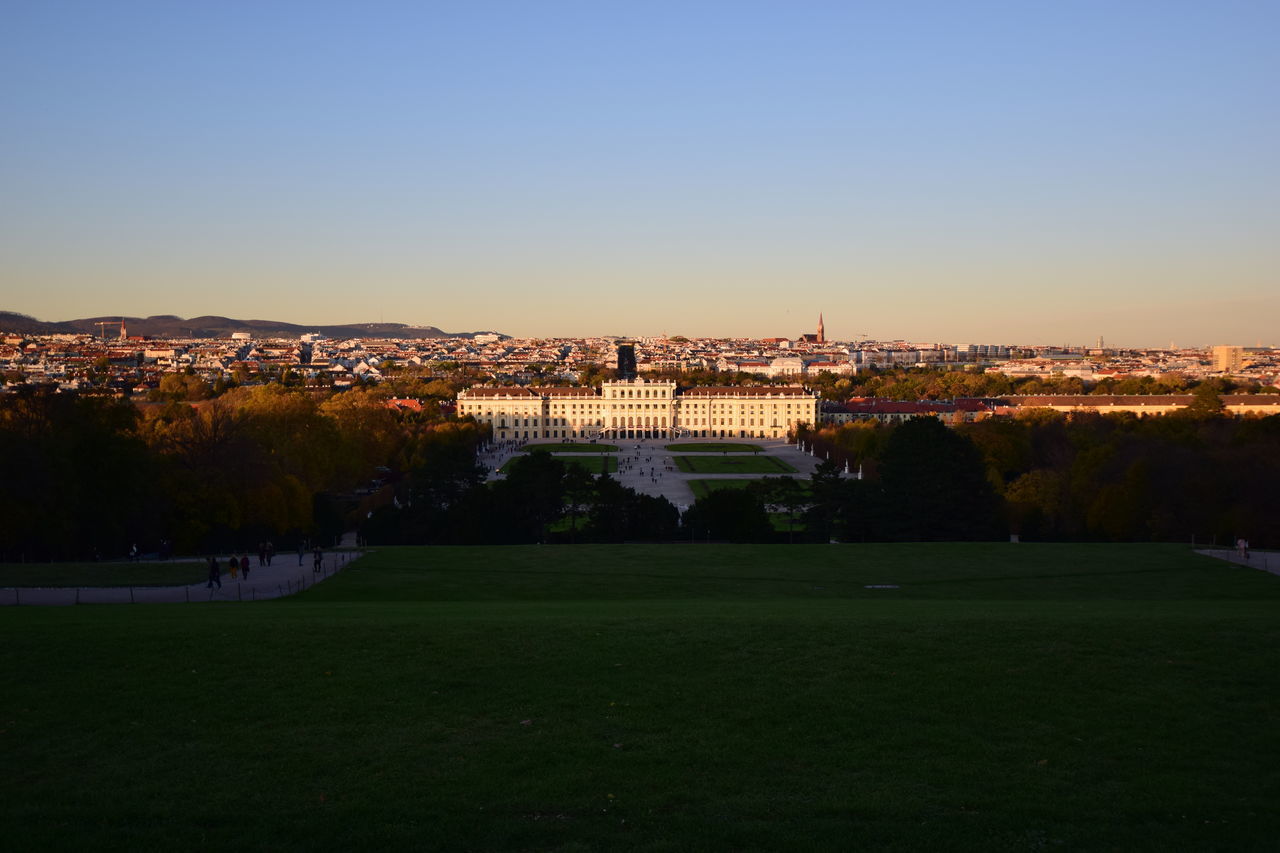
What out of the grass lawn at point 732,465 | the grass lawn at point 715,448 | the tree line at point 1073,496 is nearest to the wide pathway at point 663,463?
the grass lawn at point 715,448

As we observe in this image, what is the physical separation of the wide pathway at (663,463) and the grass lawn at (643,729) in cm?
3053

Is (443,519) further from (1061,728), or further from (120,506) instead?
(1061,728)

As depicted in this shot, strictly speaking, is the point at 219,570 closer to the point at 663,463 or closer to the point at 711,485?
the point at 711,485

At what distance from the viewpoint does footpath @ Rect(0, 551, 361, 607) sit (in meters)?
16.2

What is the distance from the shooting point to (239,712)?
8.38m

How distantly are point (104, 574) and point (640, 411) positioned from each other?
306 feet

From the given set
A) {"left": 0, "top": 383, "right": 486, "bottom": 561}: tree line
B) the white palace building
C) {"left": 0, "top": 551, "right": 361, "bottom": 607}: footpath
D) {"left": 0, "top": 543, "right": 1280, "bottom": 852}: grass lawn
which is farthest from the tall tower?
{"left": 0, "top": 543, "right": 1280, "bottom": 852}: grass lawn

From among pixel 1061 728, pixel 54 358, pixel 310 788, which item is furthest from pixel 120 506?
pixel 54 358

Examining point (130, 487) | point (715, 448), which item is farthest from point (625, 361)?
point (130, 487)

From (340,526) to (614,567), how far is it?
15.2 meters

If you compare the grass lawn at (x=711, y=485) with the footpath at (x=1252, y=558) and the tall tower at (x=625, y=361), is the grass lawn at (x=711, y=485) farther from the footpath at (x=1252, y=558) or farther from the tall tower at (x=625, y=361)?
the tall tower at (x=625, y=361)

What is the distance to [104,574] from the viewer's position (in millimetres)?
19359

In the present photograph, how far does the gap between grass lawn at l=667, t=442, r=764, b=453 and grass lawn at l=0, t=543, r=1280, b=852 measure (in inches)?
2927

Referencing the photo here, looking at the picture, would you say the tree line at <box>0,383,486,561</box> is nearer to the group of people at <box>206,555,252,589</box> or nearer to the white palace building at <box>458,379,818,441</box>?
the group of people at <box>206,555,252,589</box>
